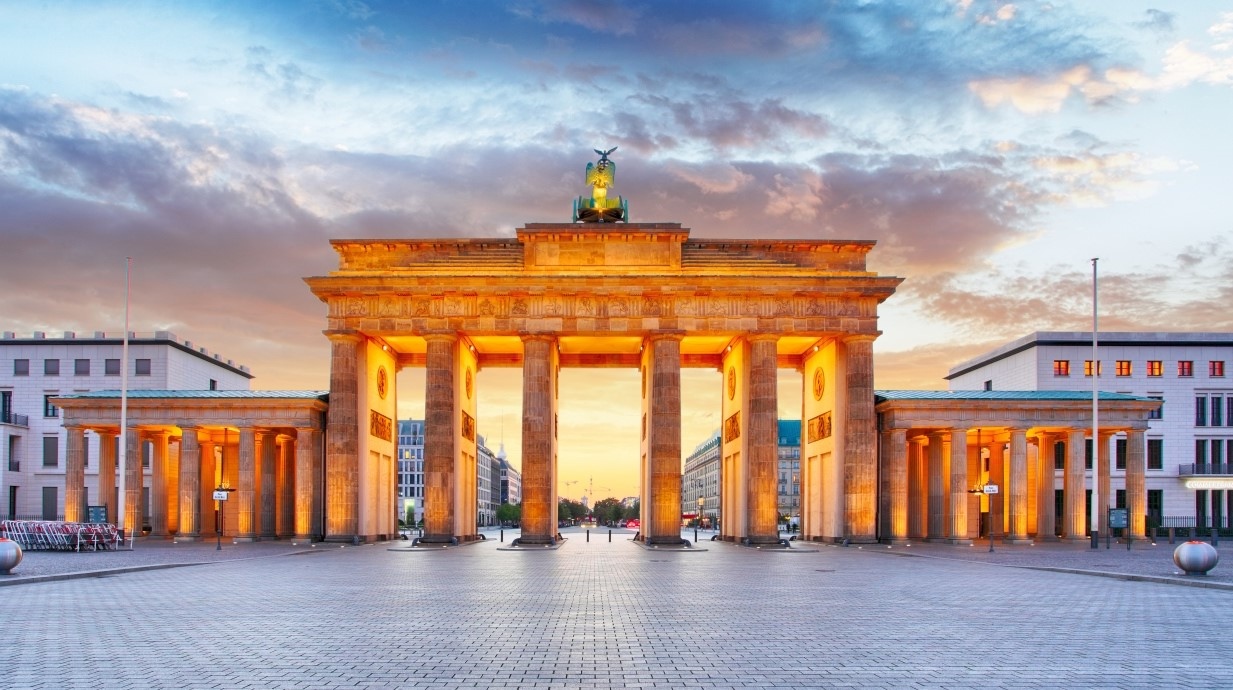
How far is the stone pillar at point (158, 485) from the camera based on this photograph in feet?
197

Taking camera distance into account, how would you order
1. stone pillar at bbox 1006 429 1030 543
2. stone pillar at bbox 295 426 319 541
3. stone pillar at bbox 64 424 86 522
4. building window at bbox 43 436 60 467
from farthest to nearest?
building window at bbox 43 436 60 467, stone pillar at bbox 64 424 86 522, stone pillar at bbox 1006 429 1030 543, stone pillar at bbox 295 426 319 541

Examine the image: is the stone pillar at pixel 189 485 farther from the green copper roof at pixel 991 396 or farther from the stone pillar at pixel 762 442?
the green copper roof at pixel 991 396

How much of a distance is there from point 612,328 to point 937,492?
72.0 ft

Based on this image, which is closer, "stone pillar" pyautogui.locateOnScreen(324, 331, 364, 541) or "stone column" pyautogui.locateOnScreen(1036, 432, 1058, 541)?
"stone pillar" pyautogui.locateOnScreen(324, 331, 364, 541)

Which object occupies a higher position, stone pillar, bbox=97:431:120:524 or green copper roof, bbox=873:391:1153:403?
green copper roof, bbox=873:391:1153:403

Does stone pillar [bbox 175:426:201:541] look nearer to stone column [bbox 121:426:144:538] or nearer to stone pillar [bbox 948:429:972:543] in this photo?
stone column [bbox 121:426:144:538]

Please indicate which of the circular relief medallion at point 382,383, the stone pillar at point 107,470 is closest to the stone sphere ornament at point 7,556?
the circular relief medallion at point 382,383

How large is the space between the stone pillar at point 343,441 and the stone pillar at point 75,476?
14125 mm

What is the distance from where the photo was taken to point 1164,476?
8212 cm

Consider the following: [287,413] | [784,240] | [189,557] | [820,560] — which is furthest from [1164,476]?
[189,557]

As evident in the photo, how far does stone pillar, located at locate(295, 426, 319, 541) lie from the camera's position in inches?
2212

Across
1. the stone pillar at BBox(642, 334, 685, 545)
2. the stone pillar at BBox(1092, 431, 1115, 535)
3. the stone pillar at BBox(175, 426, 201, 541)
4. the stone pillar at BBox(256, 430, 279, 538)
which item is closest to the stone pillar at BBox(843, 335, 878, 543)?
the stone pillar at BBox(642, 334, 685, 545)

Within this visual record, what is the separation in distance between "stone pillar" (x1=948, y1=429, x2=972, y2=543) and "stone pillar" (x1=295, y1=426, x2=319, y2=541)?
34.6 meters

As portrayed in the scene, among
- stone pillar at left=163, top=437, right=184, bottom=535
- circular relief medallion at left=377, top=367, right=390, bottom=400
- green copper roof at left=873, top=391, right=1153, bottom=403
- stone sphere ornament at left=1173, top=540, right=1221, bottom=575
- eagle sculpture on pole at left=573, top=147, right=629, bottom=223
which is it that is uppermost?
eagle sculpture on pole at left=573, top=147, right=629, bottom=223
